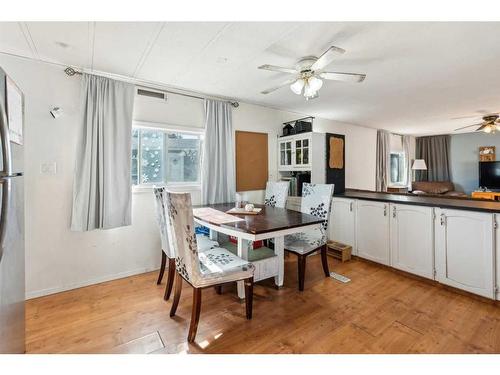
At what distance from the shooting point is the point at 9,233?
1179mm

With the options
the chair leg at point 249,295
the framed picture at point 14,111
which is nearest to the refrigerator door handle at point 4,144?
the framed picture at point 14,111

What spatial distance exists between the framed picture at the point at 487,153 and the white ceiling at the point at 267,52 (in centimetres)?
357

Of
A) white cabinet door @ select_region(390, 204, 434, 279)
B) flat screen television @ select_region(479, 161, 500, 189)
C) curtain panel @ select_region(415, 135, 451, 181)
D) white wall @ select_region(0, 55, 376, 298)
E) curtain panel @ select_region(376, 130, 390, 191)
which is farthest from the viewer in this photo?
curtain panel @ select_region(415, 135, 451, 181)

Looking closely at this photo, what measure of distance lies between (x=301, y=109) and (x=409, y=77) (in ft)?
5.43

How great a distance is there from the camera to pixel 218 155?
3.25 meters

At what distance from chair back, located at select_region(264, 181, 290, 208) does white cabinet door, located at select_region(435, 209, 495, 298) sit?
5.36ft

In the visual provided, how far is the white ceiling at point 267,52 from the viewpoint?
69.0 inches

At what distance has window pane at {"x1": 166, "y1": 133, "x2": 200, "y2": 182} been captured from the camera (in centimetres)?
305

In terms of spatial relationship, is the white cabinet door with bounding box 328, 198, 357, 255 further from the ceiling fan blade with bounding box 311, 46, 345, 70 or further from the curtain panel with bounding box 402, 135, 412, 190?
the curtain panel with bounding box 402, 135, 412, 190

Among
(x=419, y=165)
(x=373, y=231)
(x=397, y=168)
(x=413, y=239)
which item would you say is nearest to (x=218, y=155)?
(x=373, y=231)

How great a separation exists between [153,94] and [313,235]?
8.21ft

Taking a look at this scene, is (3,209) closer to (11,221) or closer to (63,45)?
(11,221)

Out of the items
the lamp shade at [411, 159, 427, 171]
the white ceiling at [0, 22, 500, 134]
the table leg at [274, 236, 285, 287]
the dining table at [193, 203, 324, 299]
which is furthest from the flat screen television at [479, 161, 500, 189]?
the table leg at [274, 236, 285, 287]
